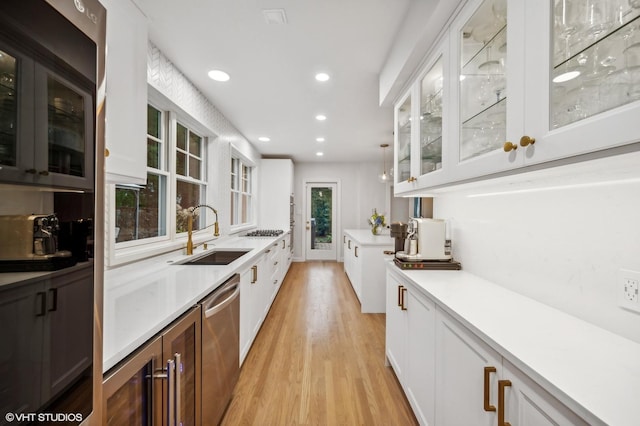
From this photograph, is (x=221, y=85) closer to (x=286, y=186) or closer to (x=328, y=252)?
(x=286, y=186)

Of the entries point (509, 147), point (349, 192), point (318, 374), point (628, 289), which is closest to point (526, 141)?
point (509, 147)

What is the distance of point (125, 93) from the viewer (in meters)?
1.21

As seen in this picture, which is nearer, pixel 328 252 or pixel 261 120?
pixel 261 120

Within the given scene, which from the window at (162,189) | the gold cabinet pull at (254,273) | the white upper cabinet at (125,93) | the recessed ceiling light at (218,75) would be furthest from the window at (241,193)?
the white upper cabinet at (125,93)

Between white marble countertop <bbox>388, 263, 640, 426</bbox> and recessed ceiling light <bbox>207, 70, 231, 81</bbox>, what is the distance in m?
2.51

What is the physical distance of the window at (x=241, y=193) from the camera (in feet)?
15.1

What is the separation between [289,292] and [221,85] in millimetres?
3055

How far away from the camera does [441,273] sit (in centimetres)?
177

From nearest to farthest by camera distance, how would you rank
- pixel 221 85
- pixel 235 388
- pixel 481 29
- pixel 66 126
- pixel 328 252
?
pixel 66 126 → pixel 481 29 → pixel 235 388 → pixel 221 85 → pixel 328 252

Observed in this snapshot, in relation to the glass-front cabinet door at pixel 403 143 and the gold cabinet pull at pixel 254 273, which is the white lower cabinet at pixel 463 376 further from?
the gold cabinet pull at pixel 254 273

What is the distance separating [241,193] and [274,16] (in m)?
3.40

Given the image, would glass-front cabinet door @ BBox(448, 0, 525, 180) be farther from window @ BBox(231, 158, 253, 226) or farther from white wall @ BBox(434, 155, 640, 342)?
window @ BBox(231, 158, 253, 226)

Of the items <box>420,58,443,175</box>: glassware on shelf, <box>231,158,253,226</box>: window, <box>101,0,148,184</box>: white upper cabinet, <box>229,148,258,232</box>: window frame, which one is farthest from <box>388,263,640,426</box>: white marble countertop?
<box>231,158,253,226</box>: window

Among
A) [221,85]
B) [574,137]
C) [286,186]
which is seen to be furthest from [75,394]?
[286,186]
